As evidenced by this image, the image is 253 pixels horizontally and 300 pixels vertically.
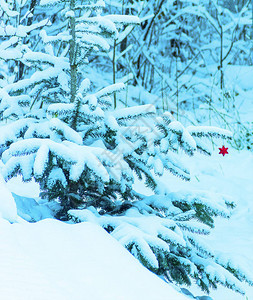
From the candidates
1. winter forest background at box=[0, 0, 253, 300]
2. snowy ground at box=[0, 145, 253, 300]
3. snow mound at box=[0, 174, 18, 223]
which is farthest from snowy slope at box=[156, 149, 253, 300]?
snow mound at box=[0, 174, 18, 223]

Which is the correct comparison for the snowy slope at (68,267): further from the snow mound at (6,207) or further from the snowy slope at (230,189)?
the snowy slope at (230,189)

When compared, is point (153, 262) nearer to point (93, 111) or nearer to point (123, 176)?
point (123, 176)

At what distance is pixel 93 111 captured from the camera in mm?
2168

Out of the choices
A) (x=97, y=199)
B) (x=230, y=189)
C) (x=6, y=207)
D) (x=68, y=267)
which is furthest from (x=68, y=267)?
(x=230, y=189)

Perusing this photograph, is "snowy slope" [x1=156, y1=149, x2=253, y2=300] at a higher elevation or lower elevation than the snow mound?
lower

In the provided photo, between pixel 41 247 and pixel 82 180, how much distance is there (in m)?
0.72

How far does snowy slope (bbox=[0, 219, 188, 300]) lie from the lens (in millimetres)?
1362

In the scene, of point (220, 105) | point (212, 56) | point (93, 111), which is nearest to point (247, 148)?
point (220, 105)

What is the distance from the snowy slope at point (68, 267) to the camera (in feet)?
4.47

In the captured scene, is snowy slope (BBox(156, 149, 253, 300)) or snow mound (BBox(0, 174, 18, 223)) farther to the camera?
snowy slope (BBox(156, 149, 253, 300))

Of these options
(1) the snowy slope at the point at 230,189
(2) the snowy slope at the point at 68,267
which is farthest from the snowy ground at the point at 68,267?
(1) the snowy slope at the point at 230,189

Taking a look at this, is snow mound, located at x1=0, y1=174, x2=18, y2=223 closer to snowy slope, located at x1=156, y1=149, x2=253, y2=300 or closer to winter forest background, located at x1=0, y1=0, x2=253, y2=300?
winter forest background, located at x1=0, y1=0, x2=253, y2=300

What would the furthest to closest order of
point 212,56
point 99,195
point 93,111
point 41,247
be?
1. point 212,56
2. point 99,195
3. point 93,111
4. point 41,247

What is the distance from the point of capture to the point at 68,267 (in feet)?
5.16
